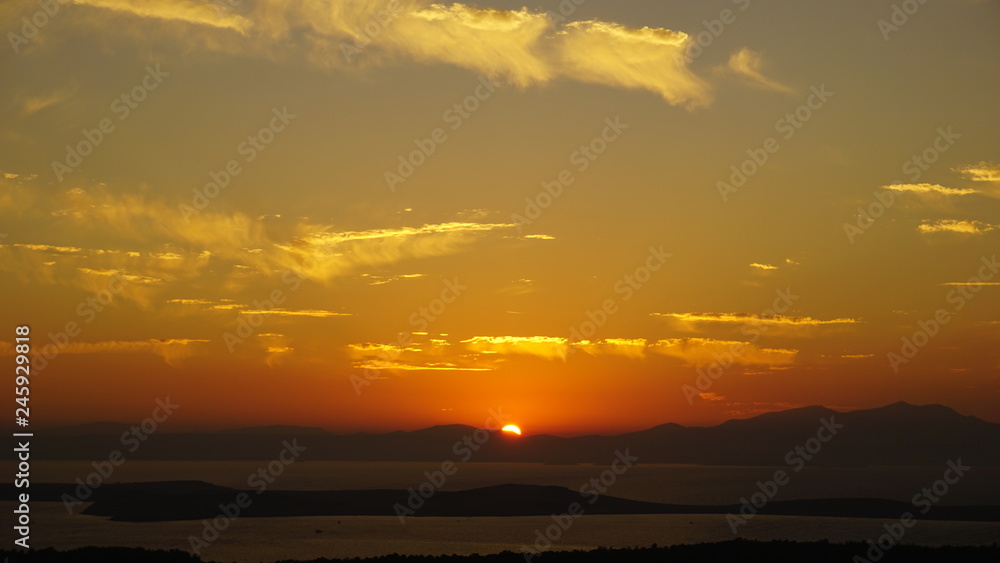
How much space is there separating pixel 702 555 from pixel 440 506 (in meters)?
56.3

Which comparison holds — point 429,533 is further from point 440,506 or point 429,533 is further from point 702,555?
point 702,555

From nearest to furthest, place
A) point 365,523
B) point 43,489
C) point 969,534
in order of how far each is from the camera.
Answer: point 969,534 → point 365,523 → point 43,489

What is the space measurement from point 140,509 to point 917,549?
70.3m

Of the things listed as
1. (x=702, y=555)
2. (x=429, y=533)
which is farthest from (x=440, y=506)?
(x=702, y=555)

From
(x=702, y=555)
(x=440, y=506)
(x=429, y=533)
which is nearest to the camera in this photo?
(x=702, y=555)

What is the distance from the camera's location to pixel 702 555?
115 ft

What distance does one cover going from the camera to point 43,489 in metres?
115

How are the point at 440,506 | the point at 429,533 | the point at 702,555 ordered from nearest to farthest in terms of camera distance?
the point at 702,555, the point at 429,533, the point at 440,506

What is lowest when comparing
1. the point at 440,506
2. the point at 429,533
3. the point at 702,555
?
the point at 702,555

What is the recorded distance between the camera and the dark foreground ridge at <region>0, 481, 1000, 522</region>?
80.2 m

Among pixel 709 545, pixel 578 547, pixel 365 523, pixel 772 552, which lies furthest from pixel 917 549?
pixel 365 523

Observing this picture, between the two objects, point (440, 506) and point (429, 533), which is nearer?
point (429, 533)

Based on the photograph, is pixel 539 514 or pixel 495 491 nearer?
pixel 539 514

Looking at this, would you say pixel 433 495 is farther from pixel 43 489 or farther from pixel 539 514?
pixel 43 489
